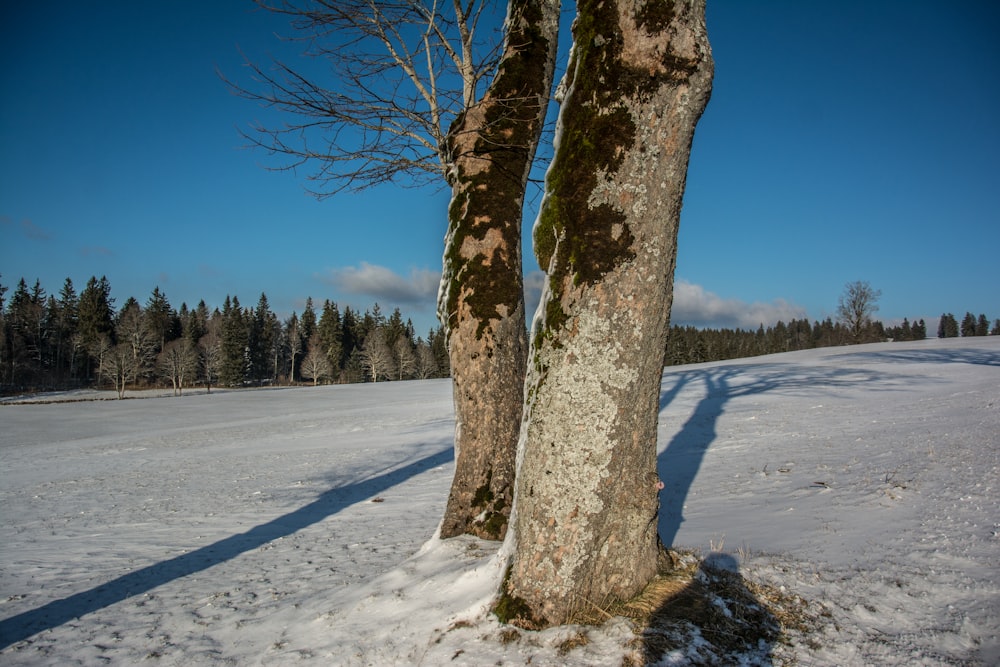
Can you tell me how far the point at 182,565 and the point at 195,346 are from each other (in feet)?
209

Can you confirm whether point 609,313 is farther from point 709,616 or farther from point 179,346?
point 179,346

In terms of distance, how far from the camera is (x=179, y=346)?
53938mm

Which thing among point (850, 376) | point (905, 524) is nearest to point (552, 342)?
point (905, 524)

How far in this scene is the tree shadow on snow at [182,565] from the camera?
455 cm

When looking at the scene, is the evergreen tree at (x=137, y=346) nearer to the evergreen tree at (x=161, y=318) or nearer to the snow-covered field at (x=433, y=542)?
the evergreen tree at (x=161, y=318)

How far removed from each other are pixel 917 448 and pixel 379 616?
7.68 m

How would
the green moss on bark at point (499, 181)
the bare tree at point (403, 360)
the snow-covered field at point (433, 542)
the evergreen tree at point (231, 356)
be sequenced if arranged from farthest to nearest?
the bare tree at point (403, 360) < the evergreen tree at point (231, 356) < the green moss on bark at point (499, 181) < the snow-covered field at point (433, 542)

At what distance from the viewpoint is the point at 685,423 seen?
1261cm

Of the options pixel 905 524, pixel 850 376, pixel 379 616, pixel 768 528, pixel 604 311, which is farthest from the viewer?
pixel 850 376

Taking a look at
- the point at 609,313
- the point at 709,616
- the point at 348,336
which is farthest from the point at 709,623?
the point at 348,336

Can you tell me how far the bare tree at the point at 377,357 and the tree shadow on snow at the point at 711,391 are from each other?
46.1 metres

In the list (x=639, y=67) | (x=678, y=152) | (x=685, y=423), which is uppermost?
(x=639, y=67)

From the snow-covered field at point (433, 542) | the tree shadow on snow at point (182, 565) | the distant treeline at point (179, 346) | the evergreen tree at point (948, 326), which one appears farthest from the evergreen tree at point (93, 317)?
the evergreen tree at point (948, 326)

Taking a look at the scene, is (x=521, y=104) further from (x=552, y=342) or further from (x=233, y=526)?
(x=233, y=526)
